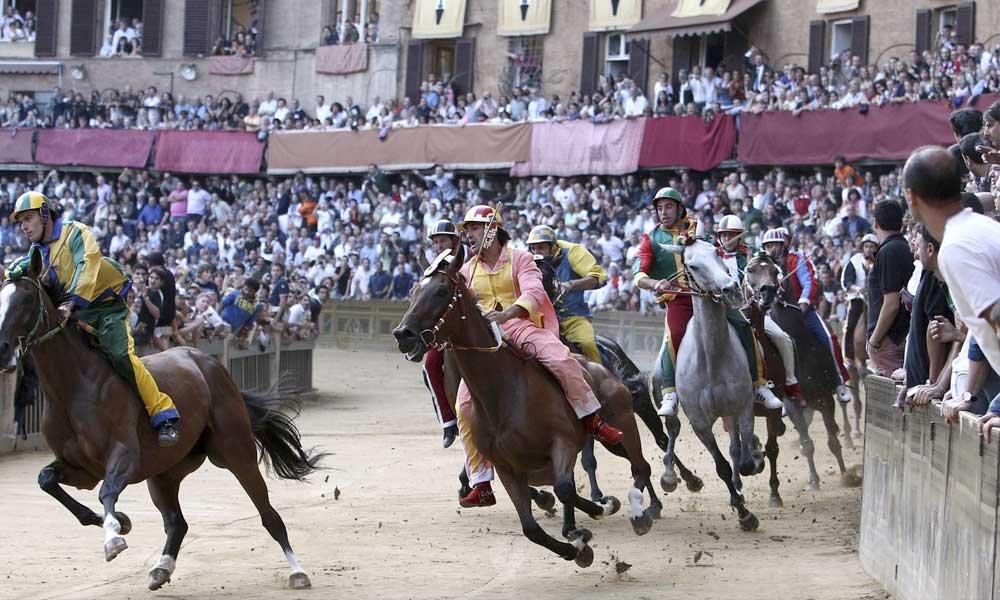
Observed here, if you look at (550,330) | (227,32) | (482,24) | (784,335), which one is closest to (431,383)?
(550,330)

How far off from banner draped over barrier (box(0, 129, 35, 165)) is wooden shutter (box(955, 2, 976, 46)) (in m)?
29.0

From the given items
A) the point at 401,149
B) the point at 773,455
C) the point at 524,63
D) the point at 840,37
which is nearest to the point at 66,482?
the point at 773,455

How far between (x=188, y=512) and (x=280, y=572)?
125 inches

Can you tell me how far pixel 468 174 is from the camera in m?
39.8

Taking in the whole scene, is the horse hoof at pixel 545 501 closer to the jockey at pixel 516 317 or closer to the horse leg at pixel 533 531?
the jockey at pixel 516 317

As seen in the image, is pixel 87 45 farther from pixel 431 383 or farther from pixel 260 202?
pixel 431 383

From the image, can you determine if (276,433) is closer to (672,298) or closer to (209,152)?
(672,298)

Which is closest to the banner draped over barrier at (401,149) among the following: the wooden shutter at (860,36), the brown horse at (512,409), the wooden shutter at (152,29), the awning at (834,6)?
the awning at (834,6)

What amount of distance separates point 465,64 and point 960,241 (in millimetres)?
38372

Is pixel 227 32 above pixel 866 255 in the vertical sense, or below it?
above

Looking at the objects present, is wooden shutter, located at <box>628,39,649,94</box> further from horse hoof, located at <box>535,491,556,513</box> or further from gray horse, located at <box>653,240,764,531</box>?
horse hoof, located at <box>535,491,556,513</box>

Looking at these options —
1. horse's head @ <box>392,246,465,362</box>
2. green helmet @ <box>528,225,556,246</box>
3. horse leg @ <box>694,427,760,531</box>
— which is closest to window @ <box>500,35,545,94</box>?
green helmet @ <box>528,225,556,246</box>

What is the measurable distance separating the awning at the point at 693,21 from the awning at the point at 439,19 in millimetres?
6983

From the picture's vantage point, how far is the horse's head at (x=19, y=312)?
348 inches
